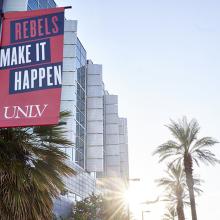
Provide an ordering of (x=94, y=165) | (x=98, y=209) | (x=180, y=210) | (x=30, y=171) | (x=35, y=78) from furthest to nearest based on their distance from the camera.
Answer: (x=94, y=165), (x=98, y=209), (x=180, y=210), (x=30, y=171), (x=35, y=78)

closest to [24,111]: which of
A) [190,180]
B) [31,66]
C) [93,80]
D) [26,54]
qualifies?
[31,66]

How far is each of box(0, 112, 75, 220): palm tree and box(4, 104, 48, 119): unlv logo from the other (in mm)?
5356

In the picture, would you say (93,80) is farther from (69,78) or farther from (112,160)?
(112,160)

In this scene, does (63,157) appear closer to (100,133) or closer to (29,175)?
(29,175)

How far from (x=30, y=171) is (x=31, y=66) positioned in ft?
20.2

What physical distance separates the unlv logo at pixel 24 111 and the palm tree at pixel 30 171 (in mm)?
5356

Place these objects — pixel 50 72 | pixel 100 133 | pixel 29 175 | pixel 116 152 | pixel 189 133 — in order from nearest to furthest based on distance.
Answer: pixel 50 72 → pixel 29 175 → pixel 189 133 → pixel 100 133 → pixel 116 152

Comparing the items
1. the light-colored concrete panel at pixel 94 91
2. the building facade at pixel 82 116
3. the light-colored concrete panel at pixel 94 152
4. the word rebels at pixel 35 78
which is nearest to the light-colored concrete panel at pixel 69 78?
the building facade at pixel 82 116

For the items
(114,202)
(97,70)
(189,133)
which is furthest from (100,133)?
(189,133)

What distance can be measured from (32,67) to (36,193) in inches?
243

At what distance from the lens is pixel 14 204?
13.1m

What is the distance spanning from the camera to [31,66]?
8.54 meters

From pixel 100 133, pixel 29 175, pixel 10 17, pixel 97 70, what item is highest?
pixel 97 70

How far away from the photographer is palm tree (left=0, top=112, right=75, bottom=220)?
525 inches
